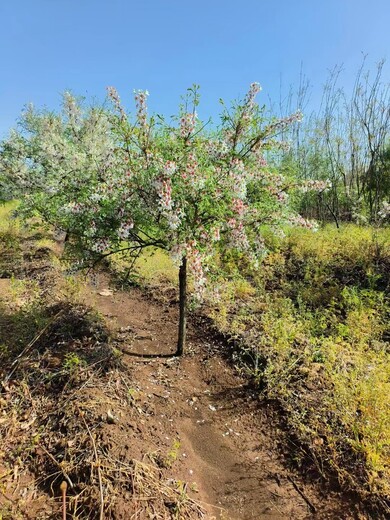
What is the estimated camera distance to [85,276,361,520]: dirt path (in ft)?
8.33

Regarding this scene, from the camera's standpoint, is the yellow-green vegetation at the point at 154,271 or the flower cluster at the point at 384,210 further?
the flower cluster at the point at 384,210

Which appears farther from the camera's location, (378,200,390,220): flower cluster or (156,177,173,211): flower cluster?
(378,200,390,220): flower cluster

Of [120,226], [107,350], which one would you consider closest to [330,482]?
[107,350]

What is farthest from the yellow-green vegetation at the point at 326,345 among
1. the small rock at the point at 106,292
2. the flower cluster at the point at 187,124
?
the flower cluster at the point at 187,124

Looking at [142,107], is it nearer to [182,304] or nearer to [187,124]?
[187,124]

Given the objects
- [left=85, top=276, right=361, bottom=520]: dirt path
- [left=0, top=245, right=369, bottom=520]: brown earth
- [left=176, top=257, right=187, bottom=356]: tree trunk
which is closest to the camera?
[left=0, top=245, right=369, bottom=520]: brown earth

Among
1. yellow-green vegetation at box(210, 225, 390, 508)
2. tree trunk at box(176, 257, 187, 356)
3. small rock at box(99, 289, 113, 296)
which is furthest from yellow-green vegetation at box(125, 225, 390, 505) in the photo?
small rock at box(99, 289, 113, 296)

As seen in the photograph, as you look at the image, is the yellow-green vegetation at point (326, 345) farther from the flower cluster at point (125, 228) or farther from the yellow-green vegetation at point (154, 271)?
the flower cluster at point (125, 228)

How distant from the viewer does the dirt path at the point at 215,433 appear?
254 cm

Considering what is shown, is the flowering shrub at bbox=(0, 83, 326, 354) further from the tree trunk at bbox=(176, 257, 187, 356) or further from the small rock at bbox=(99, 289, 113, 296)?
the small rock at bbox=(99, 289, 113, 296)

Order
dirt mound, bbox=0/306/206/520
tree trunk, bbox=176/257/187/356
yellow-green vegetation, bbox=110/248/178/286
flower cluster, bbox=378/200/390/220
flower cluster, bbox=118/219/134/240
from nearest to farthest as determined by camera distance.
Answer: dirt mound, bbox=0/306/206/520, flower cluster, bbox=118/219/134/240, tree trunk, bbox=176/257/187/356, yellow-green vegetation, bbox=110/248/178/286, flower cluster, bbox=378/200/390/220

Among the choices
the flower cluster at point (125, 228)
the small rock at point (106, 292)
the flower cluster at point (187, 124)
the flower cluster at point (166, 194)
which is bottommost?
the small rock at point (106, 292)

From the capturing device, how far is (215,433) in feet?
10.4

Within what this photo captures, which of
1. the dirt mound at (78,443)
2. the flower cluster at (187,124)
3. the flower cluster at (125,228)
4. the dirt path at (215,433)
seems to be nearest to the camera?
the dirt mound at (78,443)
